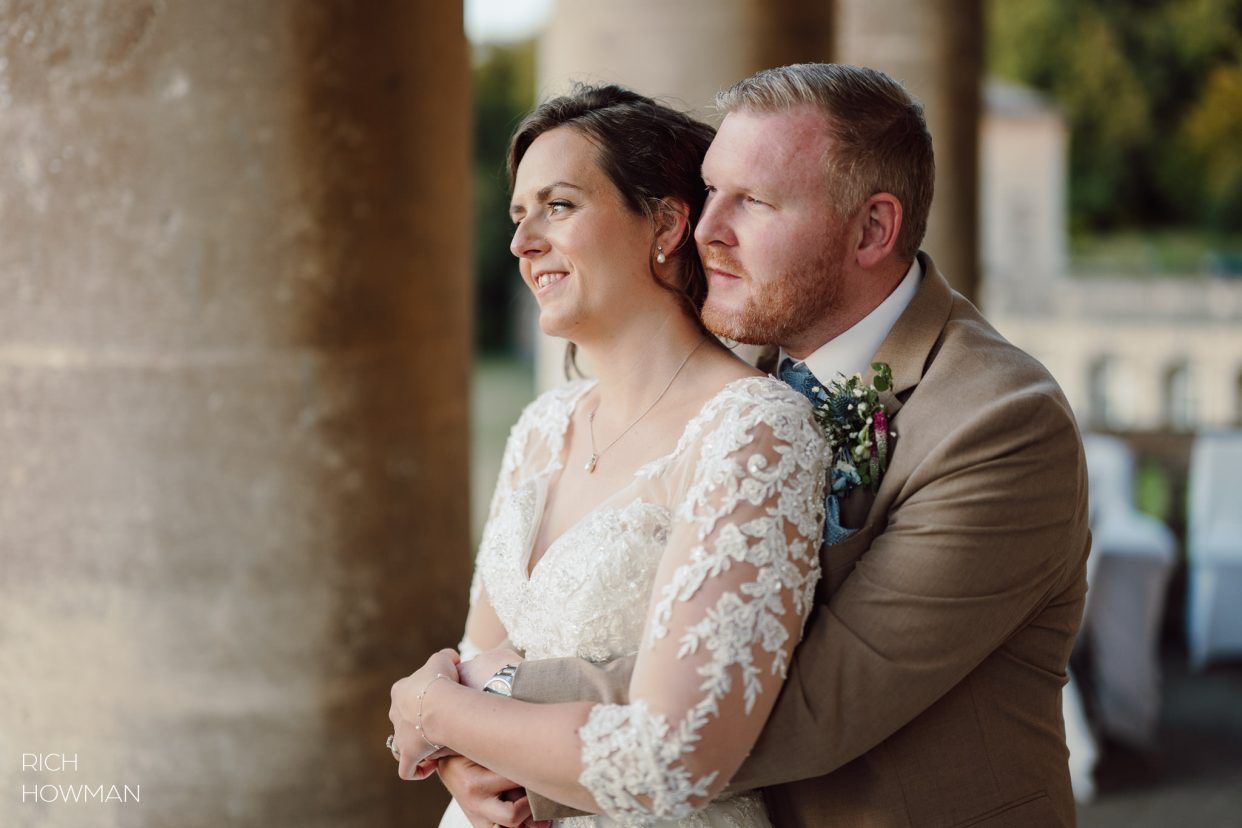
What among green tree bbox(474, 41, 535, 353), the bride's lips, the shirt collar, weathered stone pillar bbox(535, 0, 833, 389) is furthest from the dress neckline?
green tree bbox(474, 41, 535, 353)

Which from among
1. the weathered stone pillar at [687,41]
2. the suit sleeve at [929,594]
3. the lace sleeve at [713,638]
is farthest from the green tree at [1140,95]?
the lace sleeve at [713,638]

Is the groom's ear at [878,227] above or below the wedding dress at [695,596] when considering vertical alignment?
above

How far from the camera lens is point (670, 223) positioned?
237 centimetres

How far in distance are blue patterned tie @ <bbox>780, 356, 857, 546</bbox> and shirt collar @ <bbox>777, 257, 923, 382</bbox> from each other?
0.09ft

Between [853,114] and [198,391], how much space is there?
1.40 meters

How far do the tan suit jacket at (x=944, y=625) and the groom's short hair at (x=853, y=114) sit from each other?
24cm

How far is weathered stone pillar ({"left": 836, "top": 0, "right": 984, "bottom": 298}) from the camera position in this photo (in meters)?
7.59

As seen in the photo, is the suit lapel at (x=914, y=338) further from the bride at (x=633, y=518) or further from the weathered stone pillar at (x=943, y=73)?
the weathered stone pillar at (x=943, y=73)

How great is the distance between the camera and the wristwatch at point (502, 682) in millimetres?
2113

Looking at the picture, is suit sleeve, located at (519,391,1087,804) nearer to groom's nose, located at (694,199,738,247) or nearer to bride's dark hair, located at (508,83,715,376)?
groom's nose, located at (694,199,738,247)

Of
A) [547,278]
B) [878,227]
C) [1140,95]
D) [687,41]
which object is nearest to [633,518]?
[547,278]

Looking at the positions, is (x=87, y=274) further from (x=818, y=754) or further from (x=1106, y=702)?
(x=1106, y=702)

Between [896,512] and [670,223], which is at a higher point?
[670,223]

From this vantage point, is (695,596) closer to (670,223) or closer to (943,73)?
(670,223)
